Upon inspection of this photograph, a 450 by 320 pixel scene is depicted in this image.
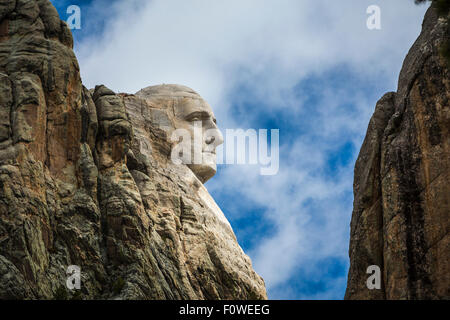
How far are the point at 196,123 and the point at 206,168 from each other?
3050 millimetres

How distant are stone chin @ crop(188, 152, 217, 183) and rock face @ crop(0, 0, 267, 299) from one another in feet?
14.0

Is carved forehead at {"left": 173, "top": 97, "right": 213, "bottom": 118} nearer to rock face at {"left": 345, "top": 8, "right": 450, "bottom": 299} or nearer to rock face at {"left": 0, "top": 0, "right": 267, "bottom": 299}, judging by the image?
rock face at {"left": 0, "top": 0, "right": 267, "bottom": 299}

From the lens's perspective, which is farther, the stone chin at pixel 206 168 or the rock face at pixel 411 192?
the stone chin at pixel 206 168

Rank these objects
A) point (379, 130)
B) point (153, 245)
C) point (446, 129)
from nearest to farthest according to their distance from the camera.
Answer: point (446, 129) < point (379, 130) < point (153, 245)

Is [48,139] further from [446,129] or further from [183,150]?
[446,129]

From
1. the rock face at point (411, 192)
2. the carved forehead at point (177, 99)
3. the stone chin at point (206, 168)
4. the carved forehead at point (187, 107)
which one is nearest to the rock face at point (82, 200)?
the stone chin at point (206, 168)

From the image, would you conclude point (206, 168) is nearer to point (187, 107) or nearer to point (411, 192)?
point (187, 107)

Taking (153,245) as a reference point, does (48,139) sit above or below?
above

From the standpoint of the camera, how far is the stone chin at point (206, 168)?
6419cm

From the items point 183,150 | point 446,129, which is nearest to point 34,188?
point 183,150

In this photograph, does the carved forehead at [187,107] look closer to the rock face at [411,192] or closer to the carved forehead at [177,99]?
the carved forehead at [177,99]

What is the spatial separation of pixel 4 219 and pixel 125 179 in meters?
9.37
